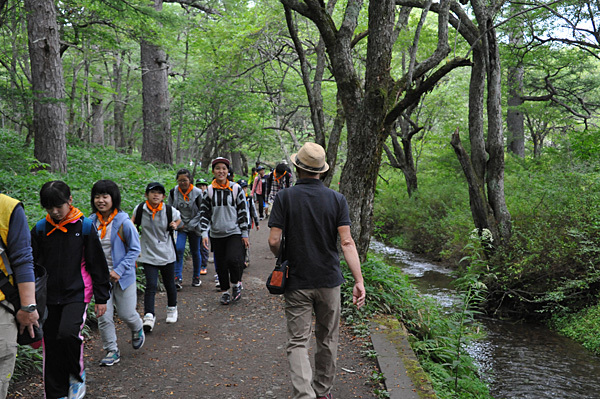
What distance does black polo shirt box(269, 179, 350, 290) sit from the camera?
373cm

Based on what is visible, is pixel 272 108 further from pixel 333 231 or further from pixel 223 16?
pixel 333 231

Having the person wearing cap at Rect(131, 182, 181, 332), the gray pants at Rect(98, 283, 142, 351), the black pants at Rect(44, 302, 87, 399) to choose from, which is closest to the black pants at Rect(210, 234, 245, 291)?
the person wearing cap at Rect(131, 182, 181, 332)

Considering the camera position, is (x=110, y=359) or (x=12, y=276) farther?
(x=110, y=359)

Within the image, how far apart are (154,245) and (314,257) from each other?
3133mm

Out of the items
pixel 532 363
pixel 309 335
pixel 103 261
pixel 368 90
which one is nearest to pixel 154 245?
pixel 103 261

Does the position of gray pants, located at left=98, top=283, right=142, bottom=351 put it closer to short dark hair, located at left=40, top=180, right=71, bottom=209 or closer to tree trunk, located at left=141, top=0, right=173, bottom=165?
short dark hair, located at left=40, top=180, right=71, bottom=209

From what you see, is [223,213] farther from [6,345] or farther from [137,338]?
[6,345]

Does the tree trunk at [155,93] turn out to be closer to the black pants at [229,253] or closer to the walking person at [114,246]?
the black pants at [229,253]

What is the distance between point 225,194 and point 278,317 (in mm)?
2068

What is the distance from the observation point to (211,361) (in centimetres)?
541

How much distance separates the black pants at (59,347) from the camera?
151 inches

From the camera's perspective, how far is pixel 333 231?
12.6ft

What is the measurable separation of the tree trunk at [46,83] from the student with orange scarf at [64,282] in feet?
28.6

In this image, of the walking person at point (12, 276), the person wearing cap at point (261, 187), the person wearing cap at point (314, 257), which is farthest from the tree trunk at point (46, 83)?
the person wearing cap at point (314, 257)
